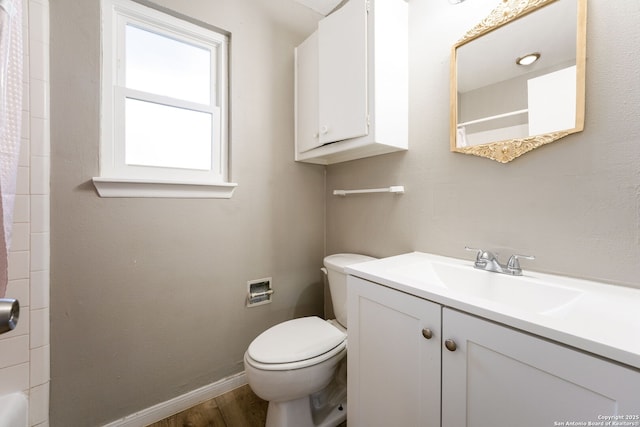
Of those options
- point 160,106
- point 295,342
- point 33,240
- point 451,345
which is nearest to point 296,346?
point 295,342

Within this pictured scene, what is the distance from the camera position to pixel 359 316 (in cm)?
95

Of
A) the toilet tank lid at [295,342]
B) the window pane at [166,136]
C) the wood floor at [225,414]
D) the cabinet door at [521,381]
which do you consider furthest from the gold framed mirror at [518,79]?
the wood floor at [225,414]

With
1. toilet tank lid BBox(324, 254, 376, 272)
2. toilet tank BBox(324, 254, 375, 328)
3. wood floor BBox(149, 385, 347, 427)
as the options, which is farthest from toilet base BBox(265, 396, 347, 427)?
toilet tank lid BBox(324, 254, 376, 272)

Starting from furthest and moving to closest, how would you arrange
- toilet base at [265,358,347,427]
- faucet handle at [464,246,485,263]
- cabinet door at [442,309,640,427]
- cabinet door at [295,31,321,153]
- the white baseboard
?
cabinet door at [295,31,321,153], the white baseboard, toilet base at [265,358,347,427], faucet handle at [464,246,485,263], cabinet door at [442,309,640,427]

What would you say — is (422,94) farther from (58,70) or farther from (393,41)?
(58,70)

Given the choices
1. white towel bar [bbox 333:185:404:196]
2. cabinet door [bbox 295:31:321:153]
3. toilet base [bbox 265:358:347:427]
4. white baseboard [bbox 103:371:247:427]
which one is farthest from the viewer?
cabinet door [bbox 295:31:321:153]

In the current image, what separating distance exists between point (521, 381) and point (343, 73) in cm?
136

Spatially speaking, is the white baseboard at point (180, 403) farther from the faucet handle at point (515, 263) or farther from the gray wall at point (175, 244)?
the faucet handle at point (515, 263)

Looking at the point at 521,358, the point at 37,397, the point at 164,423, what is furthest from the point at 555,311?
the point at 37,397

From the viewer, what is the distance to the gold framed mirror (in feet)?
2.76

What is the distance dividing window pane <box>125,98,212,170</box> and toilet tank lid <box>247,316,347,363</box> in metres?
0.99

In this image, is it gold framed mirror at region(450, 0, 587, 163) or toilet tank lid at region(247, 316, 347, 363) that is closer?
gold framed mirror at region(450, 0, 587, 163)

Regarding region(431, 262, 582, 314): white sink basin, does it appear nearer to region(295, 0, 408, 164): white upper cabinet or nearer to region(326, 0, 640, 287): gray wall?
region(326, 0, 640, 287): gray wall

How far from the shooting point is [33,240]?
0.97m
